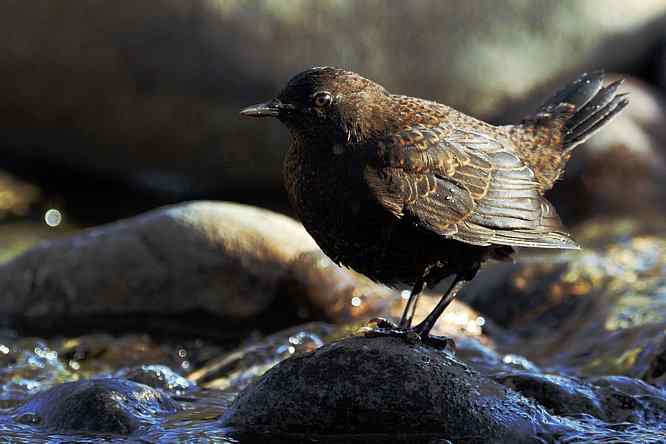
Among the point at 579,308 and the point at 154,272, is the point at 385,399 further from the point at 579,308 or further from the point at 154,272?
the point at 579,308

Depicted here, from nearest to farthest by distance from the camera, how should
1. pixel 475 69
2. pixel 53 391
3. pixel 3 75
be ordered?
1. pixel 53 391
2. pixel 3 75
3. pixel 475 69

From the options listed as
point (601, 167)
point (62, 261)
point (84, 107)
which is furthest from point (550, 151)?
point (84, 107)

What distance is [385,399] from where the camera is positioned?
14.9 ft

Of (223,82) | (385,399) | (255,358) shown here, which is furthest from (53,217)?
(385,399)

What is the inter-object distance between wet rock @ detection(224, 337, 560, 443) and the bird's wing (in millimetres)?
622

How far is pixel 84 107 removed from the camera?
9.70 m

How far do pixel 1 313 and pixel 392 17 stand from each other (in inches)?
189

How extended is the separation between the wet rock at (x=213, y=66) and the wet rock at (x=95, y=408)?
4.98 meters

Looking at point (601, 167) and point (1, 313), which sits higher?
point (601, 167)

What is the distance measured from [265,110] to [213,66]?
504cm

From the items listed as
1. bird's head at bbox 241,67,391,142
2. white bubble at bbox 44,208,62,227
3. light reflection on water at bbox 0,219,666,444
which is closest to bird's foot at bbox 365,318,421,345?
light reflection on water at bbox 0,219,666,444

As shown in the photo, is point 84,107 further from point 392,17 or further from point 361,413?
point 361,413

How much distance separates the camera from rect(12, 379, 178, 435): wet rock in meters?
4.67

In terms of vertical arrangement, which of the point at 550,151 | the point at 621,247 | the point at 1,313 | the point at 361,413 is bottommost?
the point at 361,413
